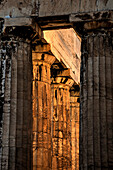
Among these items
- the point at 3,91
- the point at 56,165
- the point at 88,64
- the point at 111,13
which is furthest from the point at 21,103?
the point at 56,165

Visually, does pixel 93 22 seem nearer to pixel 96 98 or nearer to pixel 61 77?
pixel 96 98

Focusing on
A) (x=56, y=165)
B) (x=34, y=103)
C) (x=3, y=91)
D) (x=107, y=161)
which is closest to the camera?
(x=107, y=161)

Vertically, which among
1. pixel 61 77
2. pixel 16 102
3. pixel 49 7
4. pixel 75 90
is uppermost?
pixel 49 7

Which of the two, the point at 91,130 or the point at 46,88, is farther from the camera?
the point at 46,88

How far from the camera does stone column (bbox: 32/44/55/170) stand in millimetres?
36812

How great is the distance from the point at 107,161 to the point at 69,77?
1208 centimetres

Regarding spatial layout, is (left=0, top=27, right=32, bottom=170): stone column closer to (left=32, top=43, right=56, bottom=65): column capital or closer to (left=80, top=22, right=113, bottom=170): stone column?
(left=80, top=22, right=113, bottom=170): stone column

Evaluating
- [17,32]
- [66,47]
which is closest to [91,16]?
[17,32]

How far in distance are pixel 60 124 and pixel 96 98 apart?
32.8ft

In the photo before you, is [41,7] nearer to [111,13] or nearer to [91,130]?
[111,13]

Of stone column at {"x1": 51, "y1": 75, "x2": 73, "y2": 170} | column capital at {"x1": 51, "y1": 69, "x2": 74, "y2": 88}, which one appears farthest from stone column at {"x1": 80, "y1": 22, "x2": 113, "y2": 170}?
stone column at {"x1": 51, "y1": 75, "x2": 73, "y2": 170}

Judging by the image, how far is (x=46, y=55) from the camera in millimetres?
37688

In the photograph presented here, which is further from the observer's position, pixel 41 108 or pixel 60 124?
pixel 60 124

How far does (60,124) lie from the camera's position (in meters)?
41.4
